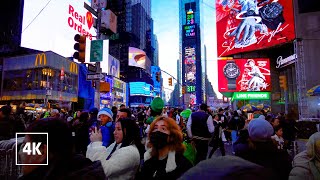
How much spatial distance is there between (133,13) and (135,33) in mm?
10728

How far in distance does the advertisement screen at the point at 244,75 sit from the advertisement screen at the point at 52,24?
21.1m

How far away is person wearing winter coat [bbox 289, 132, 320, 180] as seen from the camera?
102 inches

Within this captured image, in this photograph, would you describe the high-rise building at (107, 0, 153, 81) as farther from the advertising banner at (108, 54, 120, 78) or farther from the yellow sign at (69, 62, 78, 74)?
the yellow sign at (69, 62, 78, 74)

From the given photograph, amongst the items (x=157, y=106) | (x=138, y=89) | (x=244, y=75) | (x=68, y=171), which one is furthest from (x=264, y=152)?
(x=138, y=89)

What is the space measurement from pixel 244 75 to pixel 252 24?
7794 millimetres

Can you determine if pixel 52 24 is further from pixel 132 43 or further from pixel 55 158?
pixel 132 43

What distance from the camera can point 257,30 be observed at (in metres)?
36.2

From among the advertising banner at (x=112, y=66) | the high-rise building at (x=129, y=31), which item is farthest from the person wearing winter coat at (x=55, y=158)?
the high-rise building at (x=129, y=31)

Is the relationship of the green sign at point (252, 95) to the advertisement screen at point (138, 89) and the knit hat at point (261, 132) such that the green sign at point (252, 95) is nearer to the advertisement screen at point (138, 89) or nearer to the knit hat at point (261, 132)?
the knit hat at point (261, 132)

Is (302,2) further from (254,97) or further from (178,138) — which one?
(178,138)

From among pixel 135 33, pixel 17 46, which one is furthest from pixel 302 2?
pixel 135 33

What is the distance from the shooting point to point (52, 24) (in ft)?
111

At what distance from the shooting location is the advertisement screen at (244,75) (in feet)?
120

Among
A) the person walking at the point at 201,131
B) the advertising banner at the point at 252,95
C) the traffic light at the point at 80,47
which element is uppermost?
the traffic light at the point at 80,47
